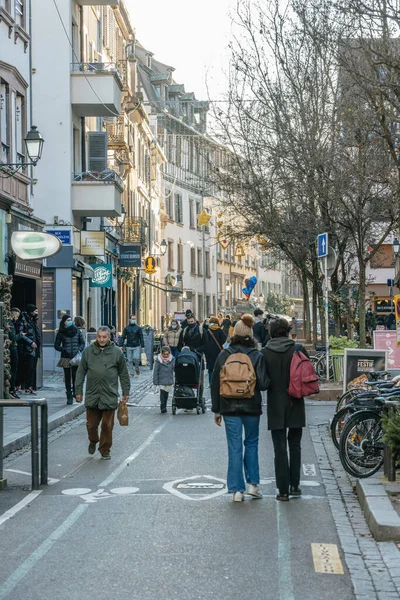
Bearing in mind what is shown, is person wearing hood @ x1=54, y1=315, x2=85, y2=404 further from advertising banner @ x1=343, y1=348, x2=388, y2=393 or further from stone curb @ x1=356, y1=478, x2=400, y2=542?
stone curb @ x1=356, y1=478, x2=400, y2=542

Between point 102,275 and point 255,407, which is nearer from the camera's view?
point 255,407

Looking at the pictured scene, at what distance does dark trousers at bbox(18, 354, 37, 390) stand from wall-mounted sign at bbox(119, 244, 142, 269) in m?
22.5

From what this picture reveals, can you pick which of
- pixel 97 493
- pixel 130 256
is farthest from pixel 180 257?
pixel 97 493

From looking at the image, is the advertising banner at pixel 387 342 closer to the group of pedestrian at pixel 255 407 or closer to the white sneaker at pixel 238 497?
the group of pedestrian at pixel 255 407

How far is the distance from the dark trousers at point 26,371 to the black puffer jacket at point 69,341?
767 mm

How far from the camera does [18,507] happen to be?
407 inches

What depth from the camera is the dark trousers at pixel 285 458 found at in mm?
10438

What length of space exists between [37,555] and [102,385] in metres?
5.93

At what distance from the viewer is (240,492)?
10453mm

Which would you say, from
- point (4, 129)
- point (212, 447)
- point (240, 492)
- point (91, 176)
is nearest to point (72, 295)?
point (91, 176)

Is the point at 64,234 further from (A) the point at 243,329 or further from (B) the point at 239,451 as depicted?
(B) the point at 239,451

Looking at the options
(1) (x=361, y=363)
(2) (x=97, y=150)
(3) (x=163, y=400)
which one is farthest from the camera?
(2) (x=97, y=150)

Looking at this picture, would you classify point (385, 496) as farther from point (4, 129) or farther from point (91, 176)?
point (91, 176)

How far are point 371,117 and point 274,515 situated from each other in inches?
482
